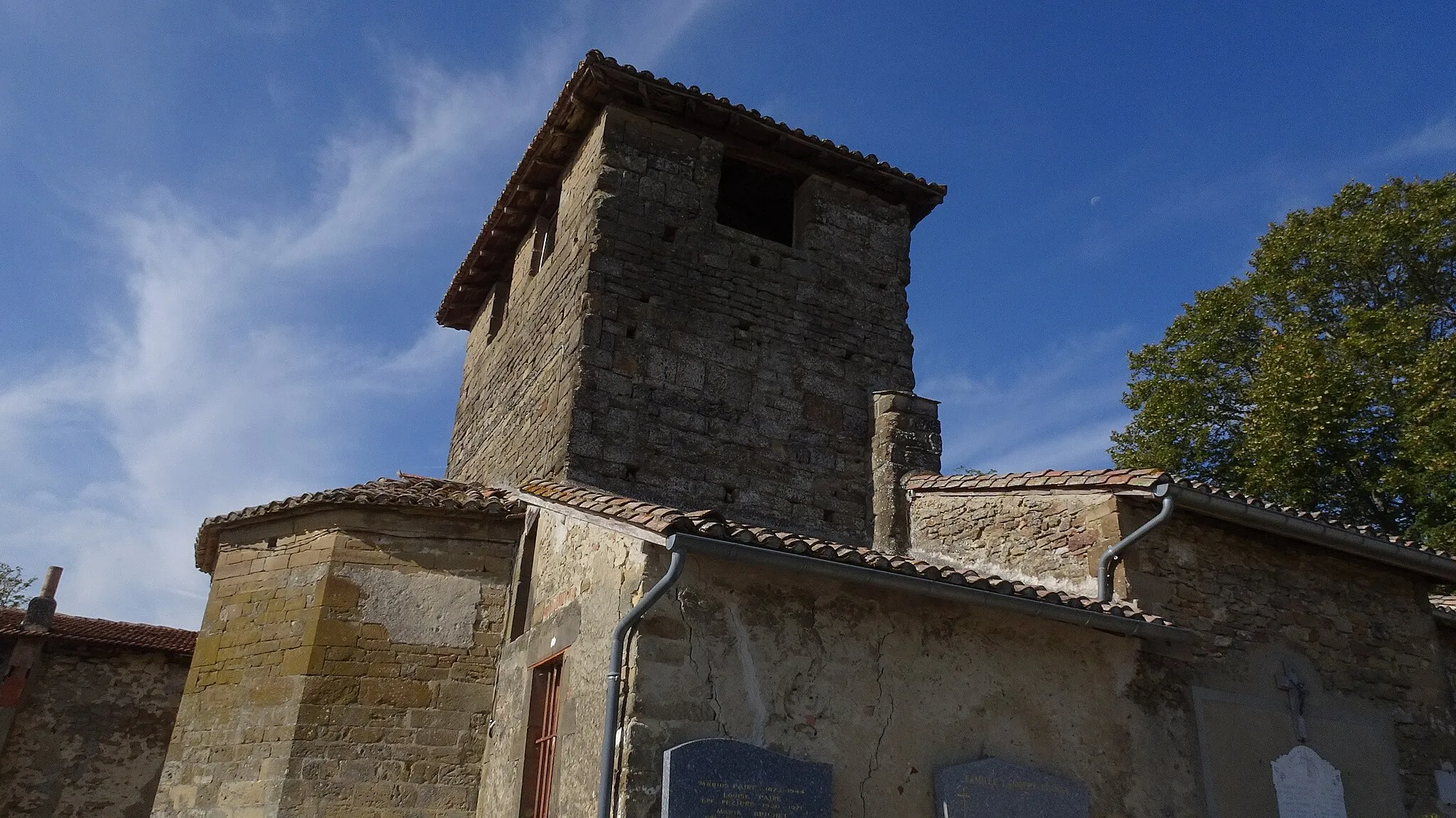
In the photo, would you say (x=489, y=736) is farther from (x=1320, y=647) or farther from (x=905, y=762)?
(x=1320, y=647)

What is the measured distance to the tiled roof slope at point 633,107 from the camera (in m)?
10.2

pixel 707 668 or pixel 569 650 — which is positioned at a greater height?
pixel 569 650

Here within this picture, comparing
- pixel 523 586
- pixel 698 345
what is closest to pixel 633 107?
pixel 698 345

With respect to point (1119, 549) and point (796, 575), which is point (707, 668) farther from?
point (1119, 549)

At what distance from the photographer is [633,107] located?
1038 cm

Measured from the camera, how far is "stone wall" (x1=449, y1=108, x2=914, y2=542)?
9.11 m

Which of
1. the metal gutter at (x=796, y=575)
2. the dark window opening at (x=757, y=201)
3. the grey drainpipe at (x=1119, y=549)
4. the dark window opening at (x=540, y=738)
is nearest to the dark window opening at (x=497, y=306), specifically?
the dark window opening at (x=757, y=201)

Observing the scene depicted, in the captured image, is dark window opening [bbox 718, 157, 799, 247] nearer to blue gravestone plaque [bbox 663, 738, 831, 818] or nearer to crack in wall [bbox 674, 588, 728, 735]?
crack in wall [bbox 674, 588, 728, 735]

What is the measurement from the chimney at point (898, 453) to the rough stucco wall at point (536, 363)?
2.90 meters

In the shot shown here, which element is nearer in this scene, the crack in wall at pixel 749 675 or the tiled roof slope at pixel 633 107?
the crack in wall at pixel 749 675

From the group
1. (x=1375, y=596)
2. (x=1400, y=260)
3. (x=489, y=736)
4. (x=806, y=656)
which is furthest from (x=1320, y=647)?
(x=1400, y=260)

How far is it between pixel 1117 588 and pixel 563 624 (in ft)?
12.3

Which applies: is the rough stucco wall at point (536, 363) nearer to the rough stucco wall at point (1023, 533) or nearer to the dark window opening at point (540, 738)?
the dark window opening at point (540, 738)

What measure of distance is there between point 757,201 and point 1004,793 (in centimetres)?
732
